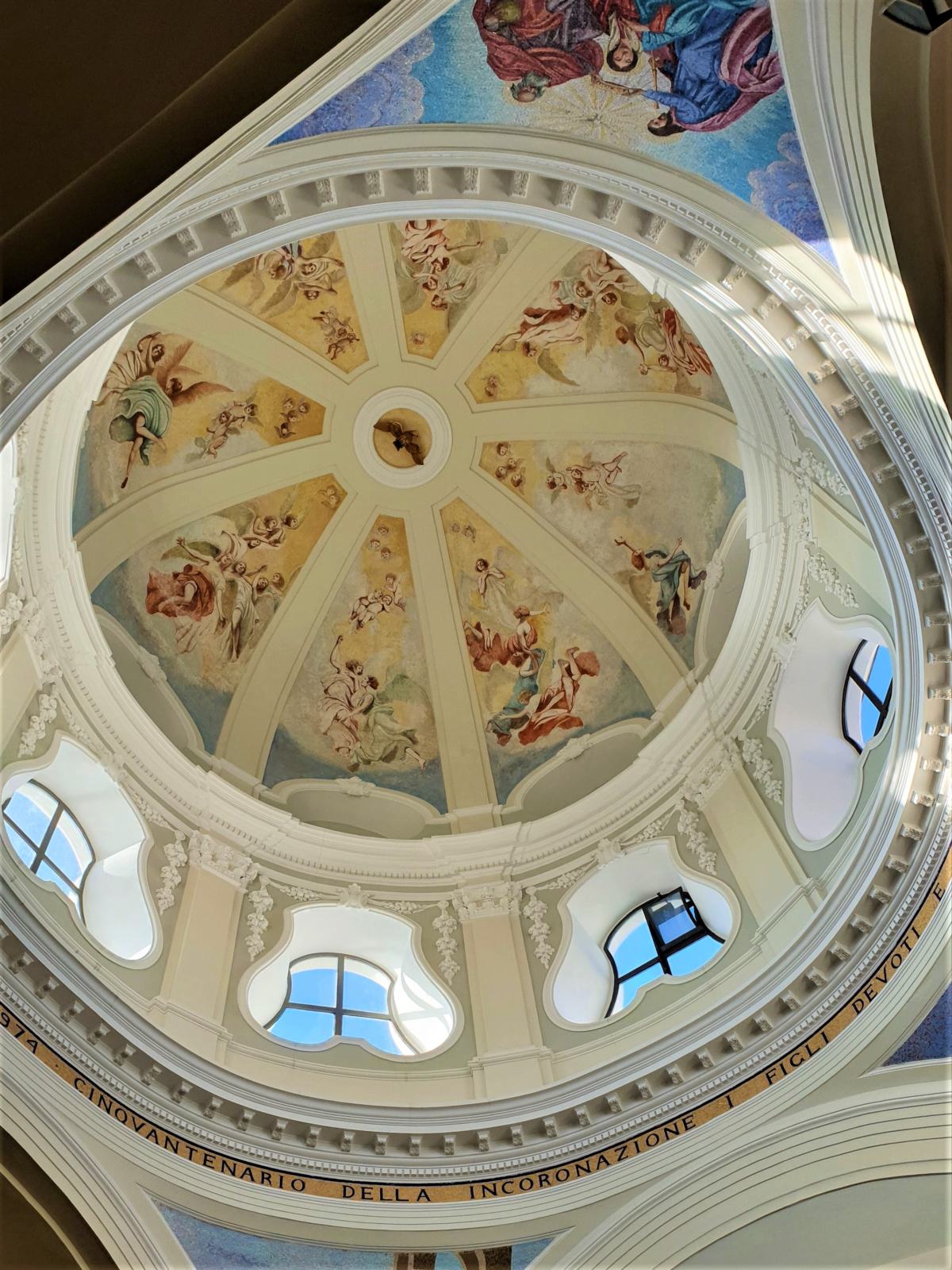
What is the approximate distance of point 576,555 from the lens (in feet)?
57.4

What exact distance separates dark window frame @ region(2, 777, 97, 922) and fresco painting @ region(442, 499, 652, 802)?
538 cm

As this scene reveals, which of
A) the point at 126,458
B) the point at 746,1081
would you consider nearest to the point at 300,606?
the point at 126,458

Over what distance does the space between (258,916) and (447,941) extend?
2.04m

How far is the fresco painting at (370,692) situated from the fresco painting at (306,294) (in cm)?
251

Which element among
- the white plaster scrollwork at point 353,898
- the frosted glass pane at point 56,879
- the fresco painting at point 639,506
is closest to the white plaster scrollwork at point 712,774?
the fresco painting at point 639,506

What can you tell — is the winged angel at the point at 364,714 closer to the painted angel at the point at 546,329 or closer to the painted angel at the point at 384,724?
the painted angel at the point at 384,724

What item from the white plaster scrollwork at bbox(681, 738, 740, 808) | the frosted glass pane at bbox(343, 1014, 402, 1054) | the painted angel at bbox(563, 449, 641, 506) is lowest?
the frosted glass pane at bbox(343, 1014, 402, 1054)

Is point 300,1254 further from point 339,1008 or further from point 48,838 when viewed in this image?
point 48,838

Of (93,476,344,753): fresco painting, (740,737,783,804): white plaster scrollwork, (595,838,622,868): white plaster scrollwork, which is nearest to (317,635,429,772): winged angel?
(93,476,344,753): fresco painting

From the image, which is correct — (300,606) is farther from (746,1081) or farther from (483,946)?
(746,1081)

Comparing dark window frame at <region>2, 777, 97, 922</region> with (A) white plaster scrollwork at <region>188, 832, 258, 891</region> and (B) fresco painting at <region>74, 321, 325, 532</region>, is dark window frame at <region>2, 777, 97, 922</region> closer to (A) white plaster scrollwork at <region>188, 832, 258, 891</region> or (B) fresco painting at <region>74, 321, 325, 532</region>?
(A) white plaster scrollwork at <region>188, 832, 258, 891</region>

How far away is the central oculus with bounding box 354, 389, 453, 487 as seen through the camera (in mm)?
17594

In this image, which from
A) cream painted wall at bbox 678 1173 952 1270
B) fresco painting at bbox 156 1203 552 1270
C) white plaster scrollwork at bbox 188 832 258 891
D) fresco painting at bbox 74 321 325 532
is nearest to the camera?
cream painted wall at bbox 678 1173 952 1270

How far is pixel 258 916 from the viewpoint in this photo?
1361cm
